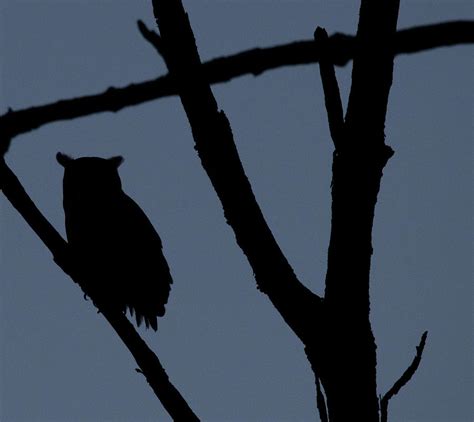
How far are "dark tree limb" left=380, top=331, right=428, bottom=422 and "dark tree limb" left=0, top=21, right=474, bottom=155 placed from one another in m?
1.87

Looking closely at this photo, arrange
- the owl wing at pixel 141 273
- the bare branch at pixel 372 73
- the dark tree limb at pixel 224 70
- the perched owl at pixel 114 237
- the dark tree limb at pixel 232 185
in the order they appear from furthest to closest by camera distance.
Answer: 1. the owl wing at pixel 141 273
2. the perched owl at pixel 114 237
3. the dark tree limb at pixel 232 185
4. the bare branch at pixel 372 73
5. the dark tree limb at pixel 224 70

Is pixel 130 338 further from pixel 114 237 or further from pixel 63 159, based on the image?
pixel 63 159

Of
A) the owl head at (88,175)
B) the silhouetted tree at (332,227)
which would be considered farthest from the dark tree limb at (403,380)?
the owl head at (88,175)

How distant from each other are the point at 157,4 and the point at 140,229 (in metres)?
3.54

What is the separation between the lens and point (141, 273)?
19.1 feet

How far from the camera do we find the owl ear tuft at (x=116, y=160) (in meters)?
5.93

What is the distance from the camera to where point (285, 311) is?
8.41ft

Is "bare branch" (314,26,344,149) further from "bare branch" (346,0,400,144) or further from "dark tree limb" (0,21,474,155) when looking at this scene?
"dark tree limb" (0,21,474,155)

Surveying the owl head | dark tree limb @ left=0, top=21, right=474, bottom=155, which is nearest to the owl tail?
the owl head

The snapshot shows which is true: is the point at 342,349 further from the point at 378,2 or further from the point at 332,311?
the point at 378,2

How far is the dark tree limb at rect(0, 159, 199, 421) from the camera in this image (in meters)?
1.99

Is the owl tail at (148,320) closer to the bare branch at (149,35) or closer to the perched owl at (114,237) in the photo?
the perched owl at (114,237)

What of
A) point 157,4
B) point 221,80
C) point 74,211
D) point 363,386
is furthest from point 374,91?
point 74,211

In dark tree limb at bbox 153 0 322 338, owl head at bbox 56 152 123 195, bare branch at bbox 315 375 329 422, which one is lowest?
bare branch at bbox 315 375 329 422
